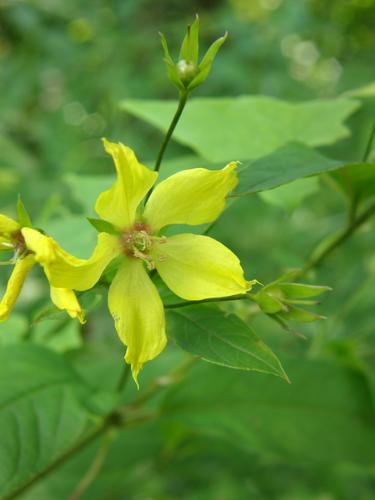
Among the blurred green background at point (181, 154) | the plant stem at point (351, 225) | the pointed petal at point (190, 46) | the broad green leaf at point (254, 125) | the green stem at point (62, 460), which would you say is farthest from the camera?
the blurred green background at point (181, 154)

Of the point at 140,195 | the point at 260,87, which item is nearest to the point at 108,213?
the point at 140,195

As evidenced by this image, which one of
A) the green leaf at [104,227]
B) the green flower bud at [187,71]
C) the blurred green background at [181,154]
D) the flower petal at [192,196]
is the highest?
the green flower bud at [187,71]

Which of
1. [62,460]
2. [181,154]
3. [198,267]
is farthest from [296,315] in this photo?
[181,154]

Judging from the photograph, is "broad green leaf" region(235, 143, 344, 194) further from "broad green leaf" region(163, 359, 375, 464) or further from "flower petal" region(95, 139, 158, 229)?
"broad green leaf" region(163, 359, 375, 464)

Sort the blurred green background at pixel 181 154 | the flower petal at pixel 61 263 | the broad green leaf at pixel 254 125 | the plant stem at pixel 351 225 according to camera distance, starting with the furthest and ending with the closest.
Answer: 1. the blurred green background at pixel 181 154
2. the broad green leaf at pixel 254 125
3. the plant stem at pixel 351 225
4. the flower petal at pixel 61 263

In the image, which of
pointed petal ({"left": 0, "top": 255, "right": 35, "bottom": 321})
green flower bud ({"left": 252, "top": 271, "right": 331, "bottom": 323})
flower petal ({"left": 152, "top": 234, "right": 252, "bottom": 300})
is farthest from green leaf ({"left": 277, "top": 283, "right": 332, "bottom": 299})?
pointed petal ({"left": 0, "top": 255, "right": 35, "bottom": 321})

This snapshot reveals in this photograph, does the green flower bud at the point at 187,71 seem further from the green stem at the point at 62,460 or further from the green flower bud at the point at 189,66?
the green stem at the point at 62,460

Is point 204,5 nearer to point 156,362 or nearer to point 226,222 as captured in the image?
point 226,222

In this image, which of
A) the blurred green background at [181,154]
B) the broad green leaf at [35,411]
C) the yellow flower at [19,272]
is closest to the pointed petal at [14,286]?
the yellow flower at [19,272]
